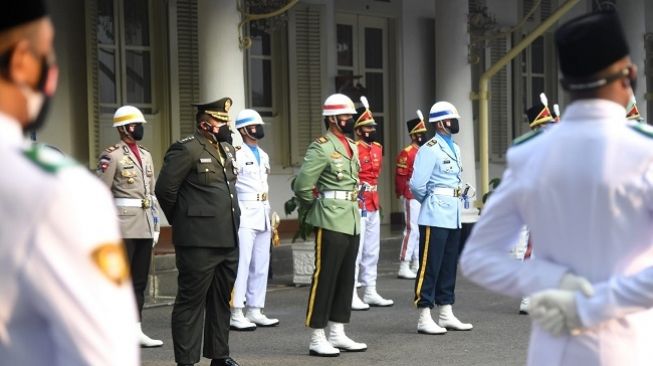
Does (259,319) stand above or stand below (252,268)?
below

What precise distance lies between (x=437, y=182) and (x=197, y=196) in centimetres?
299

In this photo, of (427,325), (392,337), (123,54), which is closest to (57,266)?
(392,337)

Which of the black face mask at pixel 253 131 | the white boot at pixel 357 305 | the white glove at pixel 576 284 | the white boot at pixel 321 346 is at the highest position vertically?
the black face mask at pixel 253 131

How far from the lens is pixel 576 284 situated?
138 inches

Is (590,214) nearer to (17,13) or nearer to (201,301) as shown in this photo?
(17,13)

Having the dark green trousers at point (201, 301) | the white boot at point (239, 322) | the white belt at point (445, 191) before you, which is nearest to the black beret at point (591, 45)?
the dark green trousers at point (201, 301)

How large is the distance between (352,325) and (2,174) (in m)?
9.38

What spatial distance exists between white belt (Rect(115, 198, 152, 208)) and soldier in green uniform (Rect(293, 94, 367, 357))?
4.42 feet

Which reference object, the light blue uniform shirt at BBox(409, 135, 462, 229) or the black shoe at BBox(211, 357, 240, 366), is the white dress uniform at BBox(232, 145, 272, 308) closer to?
the light blue uniform shirt at BBox(409, 135, 462, 229)

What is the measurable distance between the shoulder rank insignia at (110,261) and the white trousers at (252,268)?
916 cm

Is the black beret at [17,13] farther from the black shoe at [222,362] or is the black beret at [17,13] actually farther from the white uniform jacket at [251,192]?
the white uniform jacket at [251,192]

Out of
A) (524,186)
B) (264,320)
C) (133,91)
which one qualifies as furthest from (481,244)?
(133,91)

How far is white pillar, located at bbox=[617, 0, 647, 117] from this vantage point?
22344 millimetres

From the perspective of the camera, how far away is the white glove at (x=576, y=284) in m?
3.47
